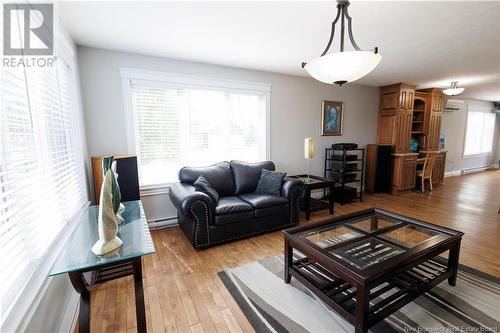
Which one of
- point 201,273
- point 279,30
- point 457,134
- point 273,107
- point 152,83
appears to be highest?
point 279,30

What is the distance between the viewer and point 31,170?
141 centimetres

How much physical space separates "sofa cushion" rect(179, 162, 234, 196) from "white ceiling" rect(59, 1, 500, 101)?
152cm

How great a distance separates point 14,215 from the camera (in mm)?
1166

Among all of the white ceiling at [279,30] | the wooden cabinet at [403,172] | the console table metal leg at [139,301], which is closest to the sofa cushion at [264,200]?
the console table metal leg at [139,301]

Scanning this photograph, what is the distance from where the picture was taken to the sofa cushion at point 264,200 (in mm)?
2992

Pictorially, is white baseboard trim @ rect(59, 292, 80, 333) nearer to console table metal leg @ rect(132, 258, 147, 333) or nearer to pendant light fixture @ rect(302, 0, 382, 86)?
console table metal leg @ rect(132, 258, 147, 333)

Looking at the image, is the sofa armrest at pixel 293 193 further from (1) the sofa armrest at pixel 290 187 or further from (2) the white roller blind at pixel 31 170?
(2) the white roller blind at pixel 31 170

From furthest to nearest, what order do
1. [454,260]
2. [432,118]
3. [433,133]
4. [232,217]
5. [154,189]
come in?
[433,133], [432,118], [154,189], [232,217], [454,260]

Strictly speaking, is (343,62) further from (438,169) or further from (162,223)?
(438,169)

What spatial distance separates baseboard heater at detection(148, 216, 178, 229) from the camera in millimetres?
3357

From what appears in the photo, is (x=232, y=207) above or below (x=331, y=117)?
below

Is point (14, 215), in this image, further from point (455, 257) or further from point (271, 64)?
point (271, 64)

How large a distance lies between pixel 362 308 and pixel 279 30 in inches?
96.2

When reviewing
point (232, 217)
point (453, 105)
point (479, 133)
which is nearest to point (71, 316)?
point (232, 217)
